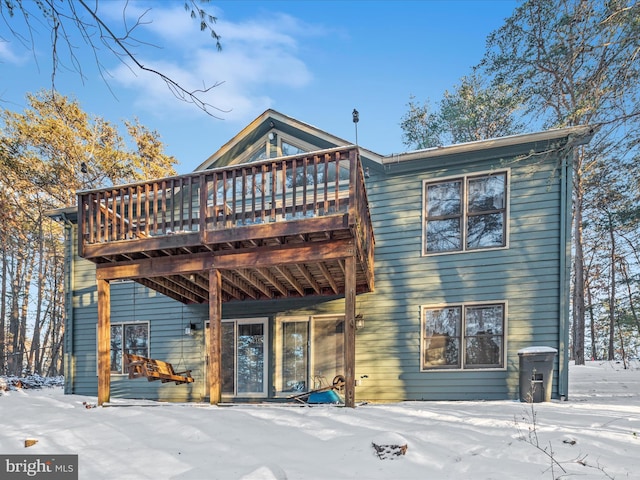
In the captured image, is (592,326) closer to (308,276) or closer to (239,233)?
(308,276)

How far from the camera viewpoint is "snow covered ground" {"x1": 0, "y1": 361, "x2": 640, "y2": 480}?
357 centimetres

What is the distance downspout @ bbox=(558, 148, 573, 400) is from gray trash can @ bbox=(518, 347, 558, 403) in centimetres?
43

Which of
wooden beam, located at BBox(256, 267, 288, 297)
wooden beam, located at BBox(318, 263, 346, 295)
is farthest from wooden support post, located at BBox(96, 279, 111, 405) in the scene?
wooden beam, located at BBox(318, 263, 346, 295)

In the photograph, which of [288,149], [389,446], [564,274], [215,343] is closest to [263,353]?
[215,343]

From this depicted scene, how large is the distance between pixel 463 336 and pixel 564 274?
202 cm

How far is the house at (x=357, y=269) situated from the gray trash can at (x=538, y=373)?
49 cm

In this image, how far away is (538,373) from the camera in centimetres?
670

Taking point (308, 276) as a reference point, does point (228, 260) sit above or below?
above

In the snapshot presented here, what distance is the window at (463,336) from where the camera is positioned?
7542mm

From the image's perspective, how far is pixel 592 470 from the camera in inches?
134

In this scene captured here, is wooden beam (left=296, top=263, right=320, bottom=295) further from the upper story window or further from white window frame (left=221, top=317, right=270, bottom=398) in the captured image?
the upper story window

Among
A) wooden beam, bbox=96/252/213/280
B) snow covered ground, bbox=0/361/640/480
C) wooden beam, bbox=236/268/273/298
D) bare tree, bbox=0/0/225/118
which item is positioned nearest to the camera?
bare tree, bbox=0/0/225/118

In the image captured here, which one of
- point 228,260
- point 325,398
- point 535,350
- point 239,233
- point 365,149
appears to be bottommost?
point 325,398

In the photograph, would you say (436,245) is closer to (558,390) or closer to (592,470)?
(558,390)
